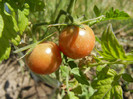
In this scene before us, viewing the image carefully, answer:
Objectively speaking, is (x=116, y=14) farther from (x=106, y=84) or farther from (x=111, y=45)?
(x=106, y=84)

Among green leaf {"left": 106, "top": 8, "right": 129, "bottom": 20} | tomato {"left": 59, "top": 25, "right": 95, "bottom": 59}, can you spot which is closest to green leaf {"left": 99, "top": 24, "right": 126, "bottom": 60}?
tomato {"left": 59, "top": 25, "right": 95, "bottom": 59}

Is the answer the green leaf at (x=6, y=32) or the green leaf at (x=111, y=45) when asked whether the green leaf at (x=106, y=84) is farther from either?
the green leaf at (x=6, y=32)

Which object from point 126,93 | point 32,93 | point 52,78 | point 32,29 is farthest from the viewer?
point 32,93

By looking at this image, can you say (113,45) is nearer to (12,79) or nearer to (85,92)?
(85,92)

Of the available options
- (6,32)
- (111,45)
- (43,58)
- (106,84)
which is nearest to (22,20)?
(6,32)

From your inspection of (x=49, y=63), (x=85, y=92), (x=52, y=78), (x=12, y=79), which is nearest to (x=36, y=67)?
(x=49, y=63)

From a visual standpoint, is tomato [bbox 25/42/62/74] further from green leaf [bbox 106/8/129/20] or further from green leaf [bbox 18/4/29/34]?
green leaf [bbox 106/8/129/20]
